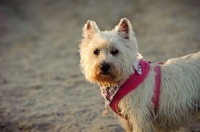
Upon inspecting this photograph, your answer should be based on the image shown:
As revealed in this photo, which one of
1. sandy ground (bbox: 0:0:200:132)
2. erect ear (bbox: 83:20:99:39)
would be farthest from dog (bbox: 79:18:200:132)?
sandy ground (bbox: 0:0:200:132)

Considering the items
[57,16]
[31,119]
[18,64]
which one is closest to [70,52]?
[18,64]

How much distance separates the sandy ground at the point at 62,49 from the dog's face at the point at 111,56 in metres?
1.26

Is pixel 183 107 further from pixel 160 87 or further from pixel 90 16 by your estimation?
pixel 90 16

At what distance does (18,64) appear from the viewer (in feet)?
31.1

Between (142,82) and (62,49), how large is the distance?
7.86 metres

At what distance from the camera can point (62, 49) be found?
11.3m

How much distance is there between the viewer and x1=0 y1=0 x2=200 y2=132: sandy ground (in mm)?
5379

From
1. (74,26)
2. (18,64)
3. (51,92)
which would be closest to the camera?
(51,92)

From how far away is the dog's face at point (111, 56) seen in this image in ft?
12.1

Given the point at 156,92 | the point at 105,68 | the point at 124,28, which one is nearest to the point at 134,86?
the point at 156,92

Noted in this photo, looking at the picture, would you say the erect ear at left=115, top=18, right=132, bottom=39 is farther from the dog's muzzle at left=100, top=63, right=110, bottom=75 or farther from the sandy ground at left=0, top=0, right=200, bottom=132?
the sandy ground at left=0, top=0, right=200, bottom=132

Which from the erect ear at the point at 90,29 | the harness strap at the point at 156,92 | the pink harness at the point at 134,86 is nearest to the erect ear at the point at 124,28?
the erect ear at the point at 90,29

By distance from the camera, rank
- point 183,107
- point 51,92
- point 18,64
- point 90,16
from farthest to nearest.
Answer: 1. point 90,16
2. point 18,64
3. point 51,92
4. point 183,107

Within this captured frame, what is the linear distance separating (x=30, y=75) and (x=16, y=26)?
24.9 feet
